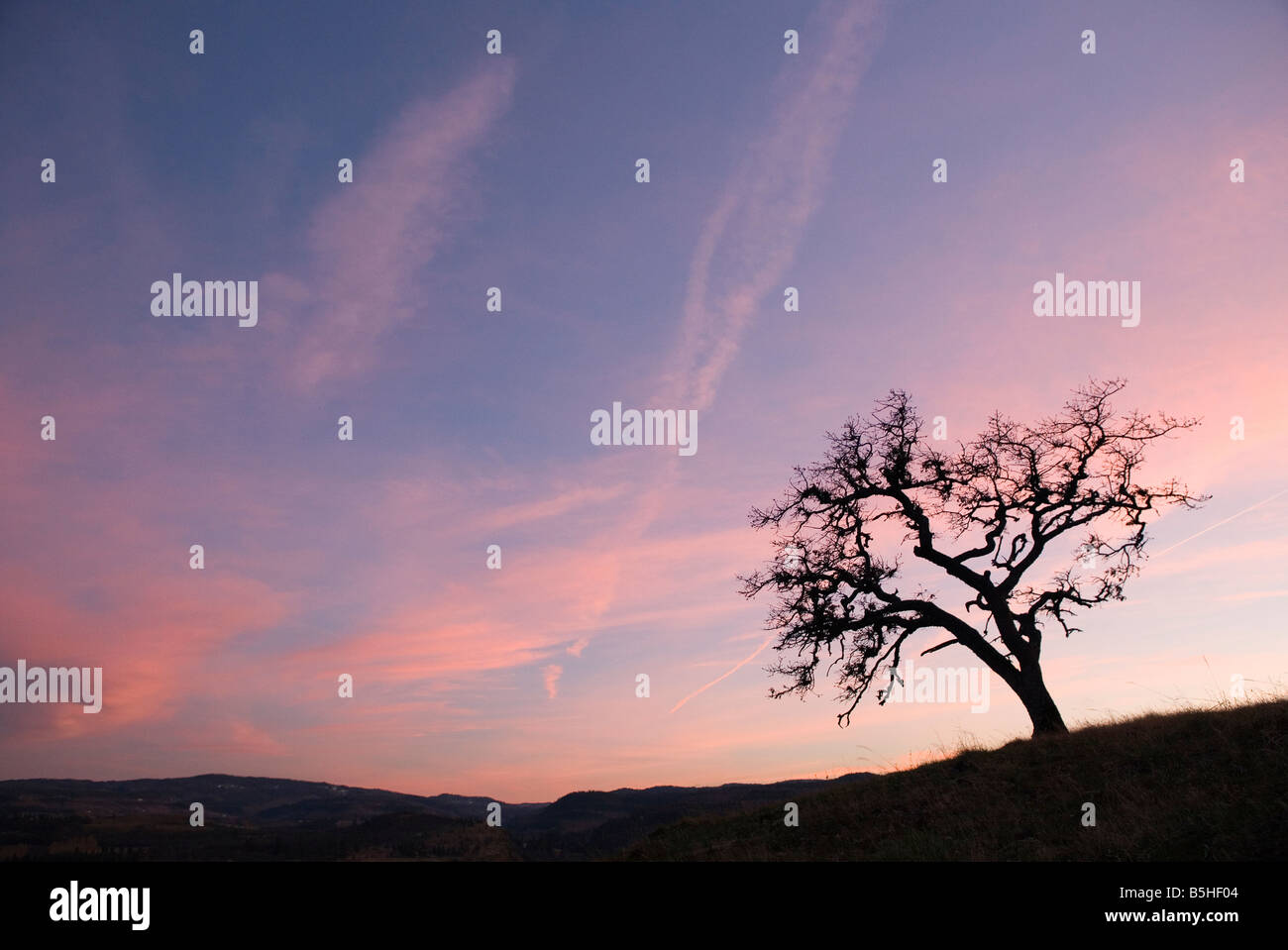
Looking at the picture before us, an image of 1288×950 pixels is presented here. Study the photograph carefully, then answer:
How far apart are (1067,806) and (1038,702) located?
8724mm

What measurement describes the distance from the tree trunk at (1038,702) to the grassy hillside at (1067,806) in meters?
1.85

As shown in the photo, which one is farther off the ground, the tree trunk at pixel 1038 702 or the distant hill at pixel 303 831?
the tree trunk at pixel 1038 702

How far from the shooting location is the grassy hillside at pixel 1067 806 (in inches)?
486

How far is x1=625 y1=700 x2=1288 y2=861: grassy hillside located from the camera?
1234cm

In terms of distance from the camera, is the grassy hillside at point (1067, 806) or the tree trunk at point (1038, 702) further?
the tree trunk at point (1038, 702)

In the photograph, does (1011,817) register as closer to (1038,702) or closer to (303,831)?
(1038,702)

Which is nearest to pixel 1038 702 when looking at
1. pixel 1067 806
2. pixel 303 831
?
pixel 1067 806

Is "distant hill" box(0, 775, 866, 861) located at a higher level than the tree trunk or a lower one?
lower

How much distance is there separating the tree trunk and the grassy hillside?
72.8 inches

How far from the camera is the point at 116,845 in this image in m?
27.5

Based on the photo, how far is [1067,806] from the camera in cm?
1525
